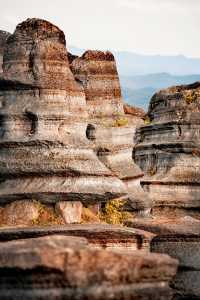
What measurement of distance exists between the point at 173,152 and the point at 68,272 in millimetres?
26247

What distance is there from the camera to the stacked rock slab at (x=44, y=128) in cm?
3031

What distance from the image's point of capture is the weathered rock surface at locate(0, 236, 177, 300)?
1848cm

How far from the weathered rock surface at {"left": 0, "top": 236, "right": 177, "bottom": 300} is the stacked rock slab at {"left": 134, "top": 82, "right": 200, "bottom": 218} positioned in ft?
73.7

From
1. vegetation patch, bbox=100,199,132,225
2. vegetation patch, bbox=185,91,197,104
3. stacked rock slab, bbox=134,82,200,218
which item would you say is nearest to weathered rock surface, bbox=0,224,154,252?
vegetation patch, bbox=100,199,132,225

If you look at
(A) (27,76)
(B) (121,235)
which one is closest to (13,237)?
(B) (121,235)

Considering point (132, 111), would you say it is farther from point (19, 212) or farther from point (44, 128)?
point (19, 212)

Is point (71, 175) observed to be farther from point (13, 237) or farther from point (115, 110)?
point (115, 110)

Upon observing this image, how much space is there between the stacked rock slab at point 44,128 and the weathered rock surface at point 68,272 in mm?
10677

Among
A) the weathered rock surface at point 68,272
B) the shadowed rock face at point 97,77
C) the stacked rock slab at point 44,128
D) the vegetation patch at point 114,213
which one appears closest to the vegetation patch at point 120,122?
the shadowed rock face at point 97,77

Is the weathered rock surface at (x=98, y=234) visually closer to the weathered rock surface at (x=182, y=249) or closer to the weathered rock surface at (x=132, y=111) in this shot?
the weathered rock surface at (x=182, y=249)

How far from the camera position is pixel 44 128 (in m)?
31.5

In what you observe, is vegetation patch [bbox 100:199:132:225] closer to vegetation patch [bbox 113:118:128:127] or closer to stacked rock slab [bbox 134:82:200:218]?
vegetation patch [bbox 113:118:128:127]

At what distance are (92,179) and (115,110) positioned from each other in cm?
877

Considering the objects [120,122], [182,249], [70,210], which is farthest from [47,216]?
[120,122]
